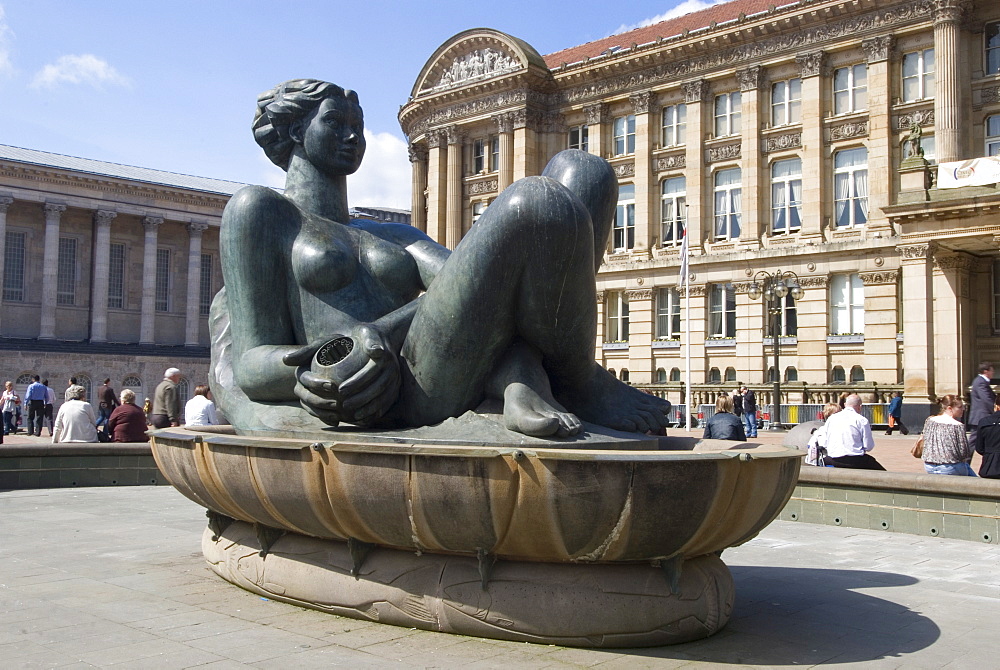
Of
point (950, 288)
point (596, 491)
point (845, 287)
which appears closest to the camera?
point (596, 491)

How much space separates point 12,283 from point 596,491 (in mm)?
59560

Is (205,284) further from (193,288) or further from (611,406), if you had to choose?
(611,406)

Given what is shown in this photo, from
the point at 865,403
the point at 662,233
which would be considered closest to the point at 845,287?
the point at 865,403

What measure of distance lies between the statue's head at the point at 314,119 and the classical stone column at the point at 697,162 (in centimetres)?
3427

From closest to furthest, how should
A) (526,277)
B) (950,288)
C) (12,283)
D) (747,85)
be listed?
(526,277)
(950,288)
(747,85)
(12,283)

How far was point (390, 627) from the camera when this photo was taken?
4688 millimetres

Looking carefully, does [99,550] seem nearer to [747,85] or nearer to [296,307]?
[296,307]

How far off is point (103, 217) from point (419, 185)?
21.6 m

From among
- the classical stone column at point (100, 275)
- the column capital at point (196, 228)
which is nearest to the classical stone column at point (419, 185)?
the column capital at point (196, 228)

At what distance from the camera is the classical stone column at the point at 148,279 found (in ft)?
192

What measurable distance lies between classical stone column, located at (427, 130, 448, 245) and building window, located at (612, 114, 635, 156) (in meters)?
9.28

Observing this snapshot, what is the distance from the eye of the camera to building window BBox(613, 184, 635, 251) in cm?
4194

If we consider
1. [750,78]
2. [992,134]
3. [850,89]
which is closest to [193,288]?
[750,78]

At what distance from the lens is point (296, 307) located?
575cm
